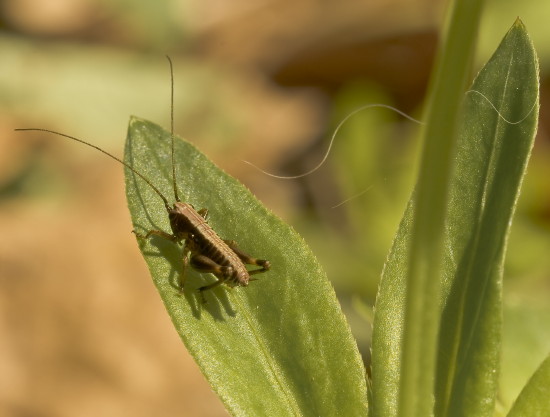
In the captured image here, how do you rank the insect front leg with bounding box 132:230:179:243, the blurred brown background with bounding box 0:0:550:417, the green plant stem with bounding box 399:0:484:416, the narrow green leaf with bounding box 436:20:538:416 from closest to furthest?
the green plant stem with bounding box 399:0:484:416 < the narrow green leaf with bounding box 436:20:538:416 < the insect front leg with bounding box 132:230:179:243 < the blurred brown background with bounding box 0:0:550:417

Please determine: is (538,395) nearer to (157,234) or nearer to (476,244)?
(476,244)

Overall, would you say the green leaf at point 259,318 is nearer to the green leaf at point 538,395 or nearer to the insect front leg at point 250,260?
the insect front leg at point 250,260

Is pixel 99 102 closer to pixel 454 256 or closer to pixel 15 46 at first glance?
pixel 15 46

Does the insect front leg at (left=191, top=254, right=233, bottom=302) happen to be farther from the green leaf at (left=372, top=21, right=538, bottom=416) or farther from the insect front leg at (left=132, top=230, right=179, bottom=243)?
the green leaf at (left=372, top=21, right=538, bottom=416)

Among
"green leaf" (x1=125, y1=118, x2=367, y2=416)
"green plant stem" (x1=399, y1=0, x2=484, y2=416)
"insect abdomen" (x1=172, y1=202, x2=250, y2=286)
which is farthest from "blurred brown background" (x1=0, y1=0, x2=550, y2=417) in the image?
"green plant stem" (x1=399, y1=0, x2=484, y2=416)

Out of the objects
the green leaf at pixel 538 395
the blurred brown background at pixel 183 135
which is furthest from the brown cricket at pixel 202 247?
the blurred brown background at pixel 183 135

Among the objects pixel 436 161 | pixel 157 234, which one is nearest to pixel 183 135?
pixel 157 234
